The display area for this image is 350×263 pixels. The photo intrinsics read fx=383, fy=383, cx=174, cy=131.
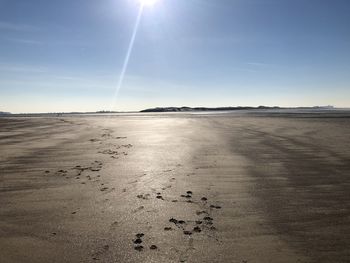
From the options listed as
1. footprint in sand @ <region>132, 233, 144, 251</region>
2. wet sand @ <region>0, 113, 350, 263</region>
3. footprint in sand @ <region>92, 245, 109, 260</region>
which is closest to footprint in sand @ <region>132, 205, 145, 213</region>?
wet sand @ <region>0, 113, 350, 263</region>

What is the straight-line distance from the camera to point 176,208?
5641mm

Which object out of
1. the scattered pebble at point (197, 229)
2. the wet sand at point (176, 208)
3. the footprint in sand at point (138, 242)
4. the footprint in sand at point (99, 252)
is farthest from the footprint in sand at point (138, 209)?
the footprint in sand at point (99, 252)

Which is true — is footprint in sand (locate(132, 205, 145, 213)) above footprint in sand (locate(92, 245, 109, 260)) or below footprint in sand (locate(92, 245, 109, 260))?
above

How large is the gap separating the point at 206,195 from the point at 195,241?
199 centimetres

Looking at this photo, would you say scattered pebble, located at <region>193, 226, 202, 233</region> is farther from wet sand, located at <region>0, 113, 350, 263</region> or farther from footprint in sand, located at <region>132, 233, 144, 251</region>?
footprint in sand, located at <region>132, 233, 144, 251</region>

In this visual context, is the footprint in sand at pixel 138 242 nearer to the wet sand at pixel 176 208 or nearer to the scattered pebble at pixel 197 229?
the wet sand at pixel 176 208

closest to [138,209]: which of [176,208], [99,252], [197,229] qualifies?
[176,208]

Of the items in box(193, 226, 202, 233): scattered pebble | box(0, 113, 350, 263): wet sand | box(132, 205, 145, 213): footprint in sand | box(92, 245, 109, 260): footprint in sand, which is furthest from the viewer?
box(132, 205, 145, 213): footprint in sand

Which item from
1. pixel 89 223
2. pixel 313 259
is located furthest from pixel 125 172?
pixel 313 259

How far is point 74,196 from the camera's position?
634 centimetres

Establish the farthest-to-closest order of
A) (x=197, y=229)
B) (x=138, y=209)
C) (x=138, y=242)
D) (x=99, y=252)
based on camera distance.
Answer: (x=138, y=209) < (x=197, y=229) < (x=138, y=242) < (x=99, y=252)

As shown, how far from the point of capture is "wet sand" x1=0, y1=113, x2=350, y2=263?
4.14 meters

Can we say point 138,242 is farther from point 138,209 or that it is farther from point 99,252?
A: point 138,209

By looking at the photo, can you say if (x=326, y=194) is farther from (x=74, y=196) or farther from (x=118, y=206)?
(x=74, y=196)
